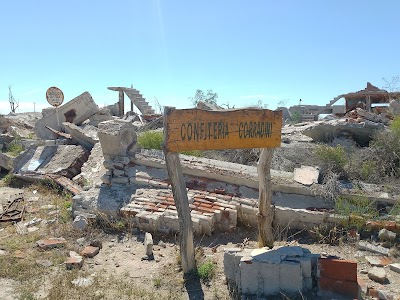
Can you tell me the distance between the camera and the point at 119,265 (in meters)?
4.56

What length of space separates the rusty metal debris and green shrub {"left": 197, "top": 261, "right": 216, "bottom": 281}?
3.88 metres

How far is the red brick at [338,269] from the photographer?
353 centimetres

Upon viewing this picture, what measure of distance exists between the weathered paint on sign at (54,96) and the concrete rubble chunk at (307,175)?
8.42 m

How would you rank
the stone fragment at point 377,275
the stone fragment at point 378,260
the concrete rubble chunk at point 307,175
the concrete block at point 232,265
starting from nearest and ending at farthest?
the concrete block at point 232,265 → the stone fragment at point 377,275 → the stone fragment at point 378,260 → the concrete rubble chunk at point 307,175

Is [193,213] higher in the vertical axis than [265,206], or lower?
lower

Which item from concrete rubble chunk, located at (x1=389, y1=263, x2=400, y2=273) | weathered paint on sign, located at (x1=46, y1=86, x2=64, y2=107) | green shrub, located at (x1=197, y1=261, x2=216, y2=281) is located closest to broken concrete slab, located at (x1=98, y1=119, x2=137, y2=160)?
green shrub, located at (x1=197, y1=261, x2=216, y2=281)

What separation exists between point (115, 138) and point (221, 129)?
328 centimetres

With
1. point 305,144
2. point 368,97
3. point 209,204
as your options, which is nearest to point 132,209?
point 209,204

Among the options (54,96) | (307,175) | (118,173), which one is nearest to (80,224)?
(118,173)

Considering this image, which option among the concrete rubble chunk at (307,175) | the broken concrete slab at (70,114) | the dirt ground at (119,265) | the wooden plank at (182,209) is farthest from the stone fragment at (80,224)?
the broken concrete slab at (70,114)

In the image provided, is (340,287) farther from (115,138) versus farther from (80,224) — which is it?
(115,138)

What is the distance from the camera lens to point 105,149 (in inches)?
269

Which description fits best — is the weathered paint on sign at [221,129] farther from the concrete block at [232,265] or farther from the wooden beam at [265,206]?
the concrete block at [232,265]

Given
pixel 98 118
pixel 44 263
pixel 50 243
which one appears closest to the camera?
pixel 44 263
